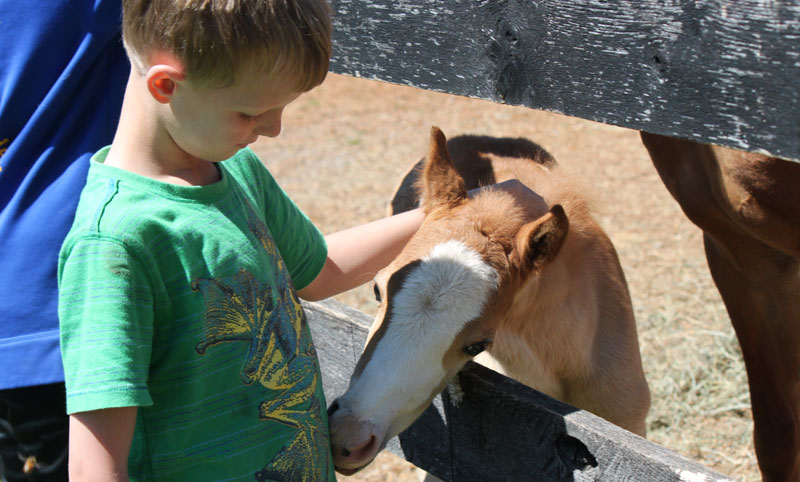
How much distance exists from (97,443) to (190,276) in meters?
0.32

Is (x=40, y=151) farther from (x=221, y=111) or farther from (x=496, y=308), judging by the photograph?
(x=496, y=308)

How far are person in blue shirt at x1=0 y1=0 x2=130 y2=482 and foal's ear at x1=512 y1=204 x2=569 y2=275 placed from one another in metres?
1.08

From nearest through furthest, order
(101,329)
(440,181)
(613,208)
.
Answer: (101,329), (440,181), (613,208)

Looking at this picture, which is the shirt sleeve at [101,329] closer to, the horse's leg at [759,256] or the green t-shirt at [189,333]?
the green t-shirt at [189,333]

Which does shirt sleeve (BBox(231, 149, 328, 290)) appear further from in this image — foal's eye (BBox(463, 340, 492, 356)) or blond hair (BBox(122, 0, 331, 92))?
blond hair (BBox(122, 0, 331, 92))

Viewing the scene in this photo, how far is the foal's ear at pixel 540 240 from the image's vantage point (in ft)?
6.98

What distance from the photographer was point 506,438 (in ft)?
6.34

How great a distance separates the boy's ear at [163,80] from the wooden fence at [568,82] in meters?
0.63

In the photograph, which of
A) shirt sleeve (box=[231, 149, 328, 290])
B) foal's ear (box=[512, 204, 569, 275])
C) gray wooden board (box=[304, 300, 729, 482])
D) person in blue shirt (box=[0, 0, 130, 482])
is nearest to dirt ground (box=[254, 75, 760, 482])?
foal's ear (box=[512, 204, 569, 275])

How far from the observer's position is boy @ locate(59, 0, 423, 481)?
4.38 feet

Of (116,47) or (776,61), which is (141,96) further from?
(776,61)

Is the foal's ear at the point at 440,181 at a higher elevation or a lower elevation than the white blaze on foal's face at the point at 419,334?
higher

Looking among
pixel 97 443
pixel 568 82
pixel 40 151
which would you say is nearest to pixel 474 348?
pixel 568 82

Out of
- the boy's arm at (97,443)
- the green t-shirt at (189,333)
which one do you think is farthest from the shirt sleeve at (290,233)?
the boy's arm at (97,443)
